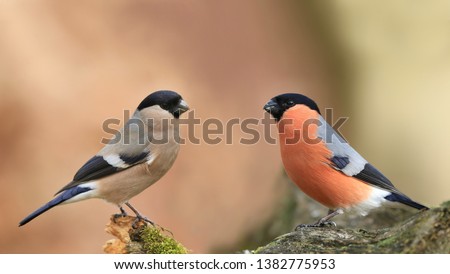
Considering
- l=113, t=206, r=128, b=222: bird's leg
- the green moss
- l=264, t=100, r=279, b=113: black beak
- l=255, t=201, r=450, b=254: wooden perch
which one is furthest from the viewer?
l=264, t=100, r=279, b=113: black beak

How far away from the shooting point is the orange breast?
→ 2.82 metres

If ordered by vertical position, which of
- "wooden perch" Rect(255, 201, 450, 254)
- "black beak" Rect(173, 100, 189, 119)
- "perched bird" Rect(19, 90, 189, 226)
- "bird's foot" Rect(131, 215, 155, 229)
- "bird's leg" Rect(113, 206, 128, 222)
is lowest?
"wooden perch" Rect(255, 201, 450, 254)

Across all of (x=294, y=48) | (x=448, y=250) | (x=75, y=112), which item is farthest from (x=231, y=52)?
(x=448, y=250)

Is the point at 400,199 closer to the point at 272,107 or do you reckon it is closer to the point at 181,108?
the point at 272,107

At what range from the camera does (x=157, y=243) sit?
265 cm

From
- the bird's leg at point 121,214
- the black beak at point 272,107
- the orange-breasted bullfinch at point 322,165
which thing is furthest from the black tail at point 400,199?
the bird's leg at point 121,214

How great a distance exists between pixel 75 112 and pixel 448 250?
211cm

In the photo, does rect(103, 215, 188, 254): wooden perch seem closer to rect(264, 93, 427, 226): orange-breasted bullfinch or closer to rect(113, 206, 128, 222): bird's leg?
rect(113, 206, 128, 222): bird's leg

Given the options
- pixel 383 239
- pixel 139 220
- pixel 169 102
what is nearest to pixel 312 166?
pixel 383 239

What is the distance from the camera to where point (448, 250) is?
2162 millimetres

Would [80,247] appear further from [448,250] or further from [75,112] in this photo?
[448,250]

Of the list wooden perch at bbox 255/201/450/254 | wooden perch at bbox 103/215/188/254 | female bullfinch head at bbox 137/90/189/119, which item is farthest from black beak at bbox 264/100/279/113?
wooden perch at bbox 103/215/188/254

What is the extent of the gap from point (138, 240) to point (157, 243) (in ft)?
0.35

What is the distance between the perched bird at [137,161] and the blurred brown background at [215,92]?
1.59 feet
